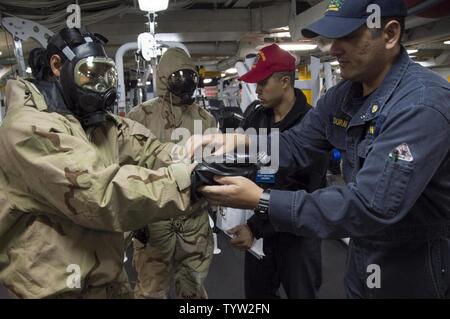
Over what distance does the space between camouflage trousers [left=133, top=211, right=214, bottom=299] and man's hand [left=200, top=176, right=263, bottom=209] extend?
141cm

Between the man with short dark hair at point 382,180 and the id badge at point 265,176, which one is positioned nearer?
the man with short dark hair at point 382,180

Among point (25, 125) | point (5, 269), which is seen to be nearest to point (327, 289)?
point (5, 269)

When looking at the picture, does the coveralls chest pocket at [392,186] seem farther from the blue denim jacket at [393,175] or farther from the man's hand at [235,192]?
the man's hand at [235,192]

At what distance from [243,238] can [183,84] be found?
1.45 metres

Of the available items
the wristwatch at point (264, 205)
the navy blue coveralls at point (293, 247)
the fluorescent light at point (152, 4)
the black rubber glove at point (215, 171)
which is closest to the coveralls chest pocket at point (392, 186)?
the wristwatch at point (264, 205)

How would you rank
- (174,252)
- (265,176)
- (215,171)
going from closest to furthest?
(215,171) < (265,176) < (174,252)

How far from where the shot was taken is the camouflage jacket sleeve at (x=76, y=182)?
119cm

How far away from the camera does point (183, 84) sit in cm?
305

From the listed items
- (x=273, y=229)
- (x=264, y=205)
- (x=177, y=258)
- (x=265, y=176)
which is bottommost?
(x=177, y=258)

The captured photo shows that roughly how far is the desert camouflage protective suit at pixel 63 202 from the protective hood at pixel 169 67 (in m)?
1.62

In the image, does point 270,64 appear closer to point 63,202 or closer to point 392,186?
point 392,186

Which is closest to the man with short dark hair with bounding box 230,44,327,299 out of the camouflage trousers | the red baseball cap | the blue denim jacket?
the red baseball cap

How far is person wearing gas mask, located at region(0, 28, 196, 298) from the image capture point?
1.20 meters

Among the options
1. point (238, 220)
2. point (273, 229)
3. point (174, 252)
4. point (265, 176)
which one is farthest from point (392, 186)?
point (174, 252)
